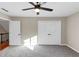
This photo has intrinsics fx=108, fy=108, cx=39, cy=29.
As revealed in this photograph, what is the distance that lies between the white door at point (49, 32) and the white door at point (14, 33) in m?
1.54

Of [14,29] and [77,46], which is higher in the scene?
[14,29]

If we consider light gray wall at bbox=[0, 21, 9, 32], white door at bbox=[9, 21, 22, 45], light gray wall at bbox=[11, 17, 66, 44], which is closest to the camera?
white door at bbox=[9, 21, 22, 45]

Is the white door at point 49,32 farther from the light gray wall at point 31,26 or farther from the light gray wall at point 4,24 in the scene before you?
the light gray wall at point 4,24

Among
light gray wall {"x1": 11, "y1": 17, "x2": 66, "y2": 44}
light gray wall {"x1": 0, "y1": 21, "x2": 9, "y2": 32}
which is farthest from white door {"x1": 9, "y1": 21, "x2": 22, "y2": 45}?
light gray wall {"x1": 0, "y1": 21, "x2": 9, "y2": 32}

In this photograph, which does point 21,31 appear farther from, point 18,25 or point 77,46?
point 77,46

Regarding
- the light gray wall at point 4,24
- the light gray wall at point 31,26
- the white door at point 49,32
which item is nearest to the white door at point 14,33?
the light gray wall at point 31,26

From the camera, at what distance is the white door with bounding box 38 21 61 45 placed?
8039 millimetres

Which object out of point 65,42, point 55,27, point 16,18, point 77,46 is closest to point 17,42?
point 16,18

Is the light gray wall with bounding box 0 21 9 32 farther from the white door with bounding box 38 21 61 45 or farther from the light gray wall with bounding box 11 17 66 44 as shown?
the white door with bounding box 38 21 61 45

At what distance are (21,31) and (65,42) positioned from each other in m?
3.36

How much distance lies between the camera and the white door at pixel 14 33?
7.85 metres

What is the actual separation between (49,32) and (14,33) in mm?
2571

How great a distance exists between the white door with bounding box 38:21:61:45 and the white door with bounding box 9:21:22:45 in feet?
5.04

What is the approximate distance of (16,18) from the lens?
7996 millimetres
